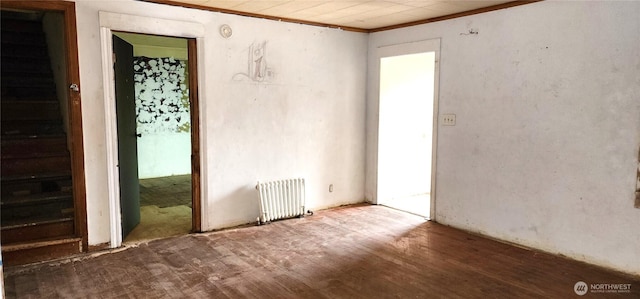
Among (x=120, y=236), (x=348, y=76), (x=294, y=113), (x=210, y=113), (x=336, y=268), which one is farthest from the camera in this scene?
(x=348, y=76)

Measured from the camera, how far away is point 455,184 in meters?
4.40

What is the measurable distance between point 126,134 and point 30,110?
4.41ft

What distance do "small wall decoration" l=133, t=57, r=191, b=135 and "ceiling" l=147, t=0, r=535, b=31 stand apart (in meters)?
3.23

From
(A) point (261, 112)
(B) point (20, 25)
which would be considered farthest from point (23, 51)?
(A) point (261, 112)

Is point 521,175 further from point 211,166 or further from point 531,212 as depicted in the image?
point 211,166

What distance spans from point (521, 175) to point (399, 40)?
2.03m

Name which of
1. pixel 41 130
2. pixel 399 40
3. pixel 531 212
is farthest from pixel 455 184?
pixel 41 130

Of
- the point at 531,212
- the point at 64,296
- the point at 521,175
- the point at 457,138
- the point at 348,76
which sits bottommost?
the point at 64,296

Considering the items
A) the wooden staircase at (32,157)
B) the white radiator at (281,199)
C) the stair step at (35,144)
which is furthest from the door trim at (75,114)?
the white radiator at (281,199)

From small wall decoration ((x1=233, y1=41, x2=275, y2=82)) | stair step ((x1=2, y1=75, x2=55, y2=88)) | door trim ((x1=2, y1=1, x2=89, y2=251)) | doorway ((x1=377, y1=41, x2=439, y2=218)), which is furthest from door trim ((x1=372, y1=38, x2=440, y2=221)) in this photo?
stair step ((x1=2, y1=75, x2=55, y2=88))

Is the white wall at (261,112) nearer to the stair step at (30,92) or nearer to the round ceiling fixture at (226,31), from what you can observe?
the round ceiling fixture at (226,31)

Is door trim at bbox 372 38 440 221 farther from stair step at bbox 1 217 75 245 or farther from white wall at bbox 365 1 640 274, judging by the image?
stair step at bbox 1 217 75 245

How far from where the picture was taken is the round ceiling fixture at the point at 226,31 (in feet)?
13.5

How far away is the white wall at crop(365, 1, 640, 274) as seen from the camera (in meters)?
3.20
